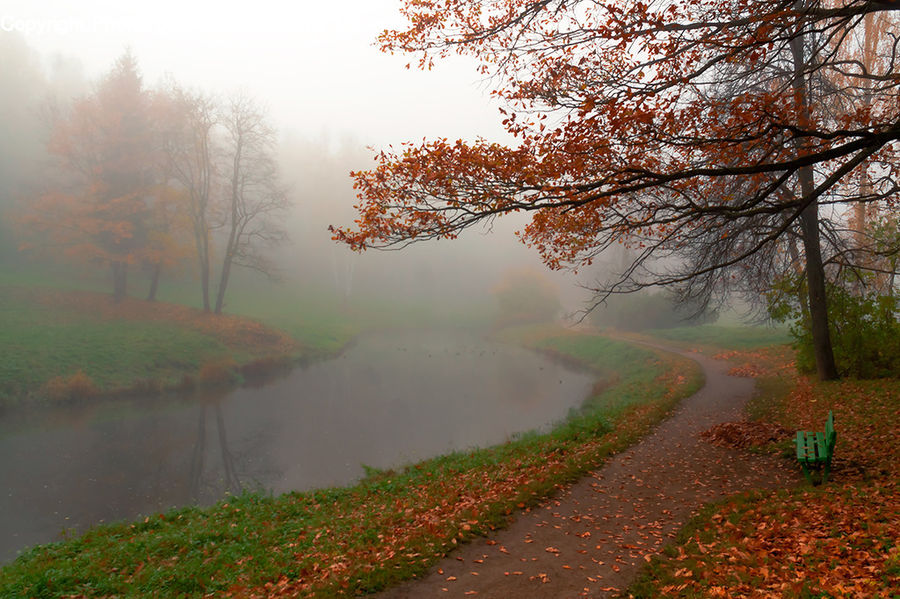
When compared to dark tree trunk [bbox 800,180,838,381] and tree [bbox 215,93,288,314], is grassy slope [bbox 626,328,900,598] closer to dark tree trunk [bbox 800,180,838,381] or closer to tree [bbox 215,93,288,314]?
dark tree trunk [bbox 800,180,838,381]

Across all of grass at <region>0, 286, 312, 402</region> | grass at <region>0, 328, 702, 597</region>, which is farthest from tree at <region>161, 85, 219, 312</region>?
grass at <region>0, 328, 702, 597</region>

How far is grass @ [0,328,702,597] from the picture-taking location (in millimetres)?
5035

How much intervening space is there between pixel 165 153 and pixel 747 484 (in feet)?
96.7

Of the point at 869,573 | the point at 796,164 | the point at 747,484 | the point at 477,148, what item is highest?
the point at 477,148

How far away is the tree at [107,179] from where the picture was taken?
907 inches

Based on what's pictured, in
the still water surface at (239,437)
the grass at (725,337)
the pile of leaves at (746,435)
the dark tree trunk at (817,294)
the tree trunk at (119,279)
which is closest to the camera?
the pile of leaves at (746,435)

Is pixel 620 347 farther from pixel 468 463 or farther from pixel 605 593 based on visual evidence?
pixel 605 593

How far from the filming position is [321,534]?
6379 mm

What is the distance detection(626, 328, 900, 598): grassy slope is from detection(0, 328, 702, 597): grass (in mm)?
2132

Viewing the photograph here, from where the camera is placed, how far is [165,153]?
85.3ft

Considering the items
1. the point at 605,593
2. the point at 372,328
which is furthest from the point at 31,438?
the point at 372,328

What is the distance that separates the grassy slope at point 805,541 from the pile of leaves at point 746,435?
63cm

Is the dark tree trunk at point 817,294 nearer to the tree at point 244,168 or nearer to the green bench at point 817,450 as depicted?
the green bench at point 817,450

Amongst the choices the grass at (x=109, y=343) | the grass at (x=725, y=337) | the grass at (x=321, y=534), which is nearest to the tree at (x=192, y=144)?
the grass at (x=109, y=343)
